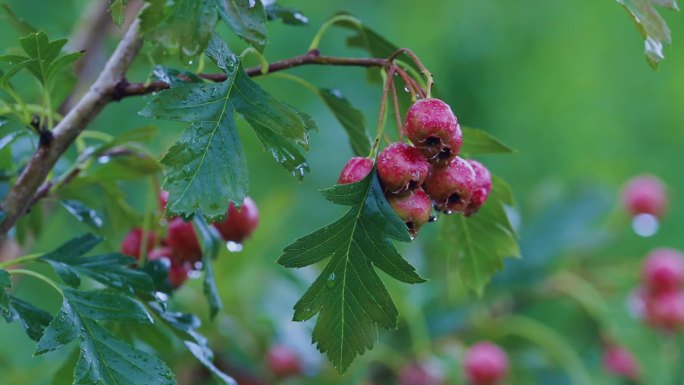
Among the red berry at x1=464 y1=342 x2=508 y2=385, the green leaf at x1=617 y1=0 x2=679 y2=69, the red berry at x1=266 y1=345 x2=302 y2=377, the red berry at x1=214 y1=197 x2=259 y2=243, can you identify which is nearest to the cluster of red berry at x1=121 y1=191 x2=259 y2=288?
the red berry at x1=214 y1=197 x2=259 y2=243

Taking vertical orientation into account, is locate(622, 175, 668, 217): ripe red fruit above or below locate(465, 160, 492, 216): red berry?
below

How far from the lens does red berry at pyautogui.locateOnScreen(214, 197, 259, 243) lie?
1.21 metres

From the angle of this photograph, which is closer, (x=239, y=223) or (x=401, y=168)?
(x=401, y=168)

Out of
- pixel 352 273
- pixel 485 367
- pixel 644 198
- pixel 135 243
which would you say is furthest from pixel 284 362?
pixel 644 198

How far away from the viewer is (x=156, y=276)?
1101 millimetres

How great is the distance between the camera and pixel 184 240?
1215 millimetres

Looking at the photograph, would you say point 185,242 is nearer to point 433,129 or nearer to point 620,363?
point 433,129

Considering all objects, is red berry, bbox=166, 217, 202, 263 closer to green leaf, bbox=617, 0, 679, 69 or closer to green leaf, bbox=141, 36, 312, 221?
green leaf, bbox=141, 36, 312, 221

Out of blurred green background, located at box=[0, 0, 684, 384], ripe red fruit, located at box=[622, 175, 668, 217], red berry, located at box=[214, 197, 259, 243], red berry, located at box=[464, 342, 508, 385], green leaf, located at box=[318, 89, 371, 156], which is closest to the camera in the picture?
green leaf, located at box=[318, 89, 371, 156]

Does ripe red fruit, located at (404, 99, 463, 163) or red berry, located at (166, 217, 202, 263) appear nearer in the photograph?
ripe red fruit, located at (404, 99, 463, 163)

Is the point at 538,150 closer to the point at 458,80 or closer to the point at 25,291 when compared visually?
the point at 458,80

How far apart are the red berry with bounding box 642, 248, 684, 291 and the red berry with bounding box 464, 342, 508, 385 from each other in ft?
1.84

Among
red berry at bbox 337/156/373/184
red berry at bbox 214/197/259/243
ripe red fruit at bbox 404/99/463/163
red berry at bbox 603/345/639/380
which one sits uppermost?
ripe red fruit at bbox 404/99/463/163

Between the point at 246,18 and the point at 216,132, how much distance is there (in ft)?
0.38
